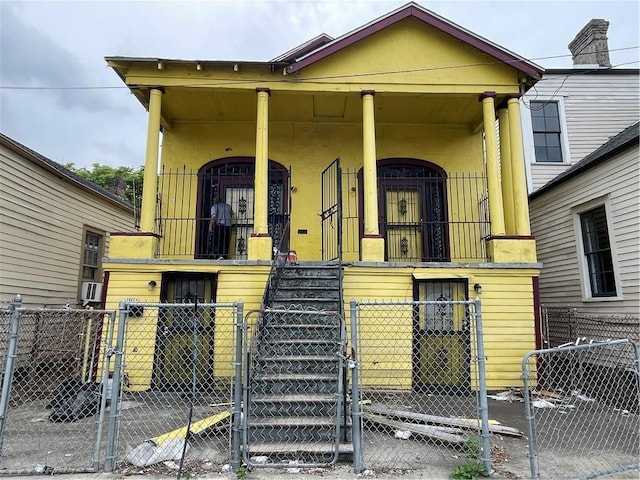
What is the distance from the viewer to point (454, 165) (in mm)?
9312

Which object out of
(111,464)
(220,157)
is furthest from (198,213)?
(111,464)

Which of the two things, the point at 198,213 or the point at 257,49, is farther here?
the point at 257,49

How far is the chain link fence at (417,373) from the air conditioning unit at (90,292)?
23.4 ft

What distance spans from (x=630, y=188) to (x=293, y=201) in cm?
627

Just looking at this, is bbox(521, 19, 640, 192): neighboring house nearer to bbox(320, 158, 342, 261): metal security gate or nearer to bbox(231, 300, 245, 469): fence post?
bbox(320, 158, 342, 261): metal security gate

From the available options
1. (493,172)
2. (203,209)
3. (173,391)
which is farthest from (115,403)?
(493,172)

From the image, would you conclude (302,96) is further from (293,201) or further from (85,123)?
(85,123)

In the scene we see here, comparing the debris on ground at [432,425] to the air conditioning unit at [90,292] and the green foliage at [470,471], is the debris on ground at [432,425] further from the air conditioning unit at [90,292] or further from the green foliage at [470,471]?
the air conditioning unit at [90,292]

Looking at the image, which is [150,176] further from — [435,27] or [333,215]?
[435,27]

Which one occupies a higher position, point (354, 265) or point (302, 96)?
point (302, 96)

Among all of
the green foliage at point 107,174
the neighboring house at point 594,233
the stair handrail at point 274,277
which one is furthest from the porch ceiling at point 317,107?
the green foliage at point 107,174

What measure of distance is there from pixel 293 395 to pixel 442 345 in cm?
332

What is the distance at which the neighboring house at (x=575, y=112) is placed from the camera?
11.2 meters

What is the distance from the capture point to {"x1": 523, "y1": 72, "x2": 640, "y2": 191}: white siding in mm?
11234
